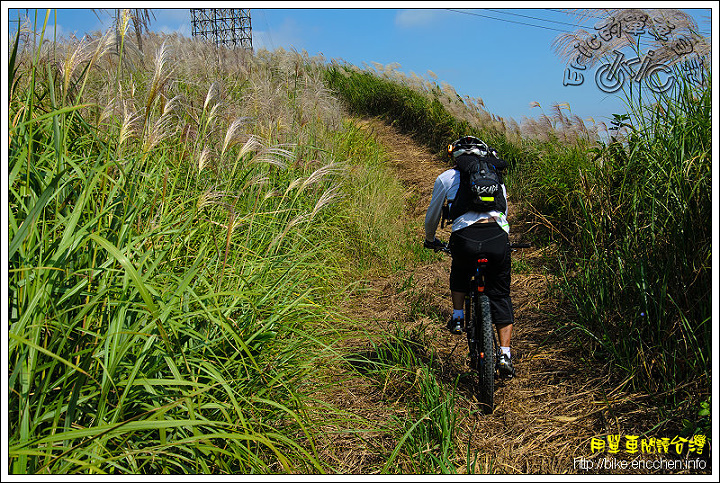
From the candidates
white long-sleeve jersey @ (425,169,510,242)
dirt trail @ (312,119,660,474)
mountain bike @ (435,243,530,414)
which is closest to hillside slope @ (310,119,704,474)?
dirt trail @ (312,119,660,474)

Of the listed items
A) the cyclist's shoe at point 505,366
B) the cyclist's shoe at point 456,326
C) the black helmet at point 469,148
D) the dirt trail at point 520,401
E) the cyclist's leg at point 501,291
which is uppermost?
the black helmet at point 469,148

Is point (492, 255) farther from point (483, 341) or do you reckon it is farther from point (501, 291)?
point (483, 341)

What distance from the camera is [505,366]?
303 cm

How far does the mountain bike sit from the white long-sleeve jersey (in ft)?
0.74

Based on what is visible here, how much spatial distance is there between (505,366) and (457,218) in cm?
104

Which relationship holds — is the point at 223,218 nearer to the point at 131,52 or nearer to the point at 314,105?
the point at 131,52

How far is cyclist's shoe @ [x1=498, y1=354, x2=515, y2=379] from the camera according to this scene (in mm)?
3029

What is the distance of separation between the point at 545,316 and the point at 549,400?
1.23m

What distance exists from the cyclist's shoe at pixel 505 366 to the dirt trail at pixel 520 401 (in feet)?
0.66

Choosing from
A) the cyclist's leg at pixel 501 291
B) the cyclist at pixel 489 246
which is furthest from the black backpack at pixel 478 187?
the cyclist's leg at pixel 501 291

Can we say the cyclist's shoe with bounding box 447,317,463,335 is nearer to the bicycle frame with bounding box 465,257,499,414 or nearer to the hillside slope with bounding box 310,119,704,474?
the bicycle frame with bounding box 465,257,499,414

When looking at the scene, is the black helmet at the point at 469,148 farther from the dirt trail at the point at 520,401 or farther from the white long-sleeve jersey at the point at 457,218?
the dirt trail at the point at 520,401

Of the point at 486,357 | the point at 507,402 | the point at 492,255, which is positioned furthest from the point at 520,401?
the point at 492,255

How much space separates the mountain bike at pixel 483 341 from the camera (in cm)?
291
